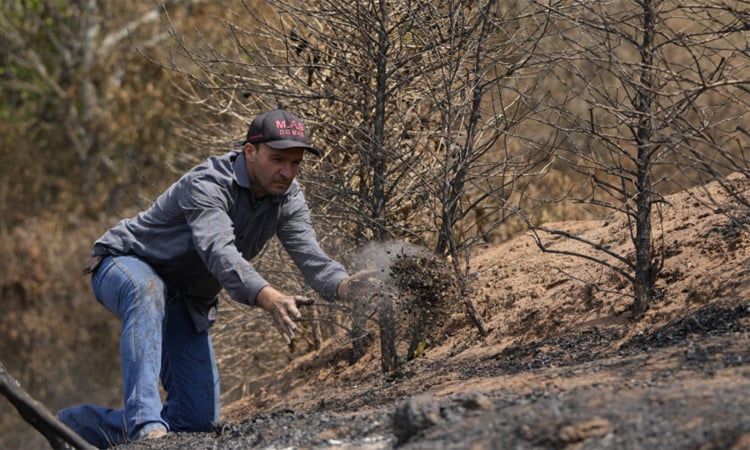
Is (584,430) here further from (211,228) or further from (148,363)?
(148,363)

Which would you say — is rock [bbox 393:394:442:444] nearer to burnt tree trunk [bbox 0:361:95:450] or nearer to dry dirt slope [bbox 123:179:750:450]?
dry dirt slope [bbox 123:179:750:450]

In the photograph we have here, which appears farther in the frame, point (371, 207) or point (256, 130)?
point (371, 207)

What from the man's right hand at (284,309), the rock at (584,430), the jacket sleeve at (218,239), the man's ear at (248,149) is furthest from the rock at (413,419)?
the man's ear at (248,149)

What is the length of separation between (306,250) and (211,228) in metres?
0.63

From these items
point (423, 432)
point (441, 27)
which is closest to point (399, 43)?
point (441, 27)

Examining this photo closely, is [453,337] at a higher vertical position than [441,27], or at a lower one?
lower

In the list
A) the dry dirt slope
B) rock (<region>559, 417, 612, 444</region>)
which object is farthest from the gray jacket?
rock (<region>559, 417, 612, 444</region>)

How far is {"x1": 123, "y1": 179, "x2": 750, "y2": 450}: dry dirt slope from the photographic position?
3879mm

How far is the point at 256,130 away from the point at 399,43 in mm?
1608

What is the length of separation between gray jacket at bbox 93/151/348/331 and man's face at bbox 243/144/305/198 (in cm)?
5

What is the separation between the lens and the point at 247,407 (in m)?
8.22

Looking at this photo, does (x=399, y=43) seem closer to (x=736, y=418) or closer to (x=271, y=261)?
(x=271, y=261)

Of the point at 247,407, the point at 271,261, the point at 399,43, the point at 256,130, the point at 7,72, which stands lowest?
the point at 247,407

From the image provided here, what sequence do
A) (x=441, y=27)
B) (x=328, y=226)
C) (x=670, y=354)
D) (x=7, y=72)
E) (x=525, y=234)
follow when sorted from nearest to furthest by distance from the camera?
(x=670, y=354)
(x=441, y=27)
(x=328, y=226)
(x=525, y=234)
(x=7, y=72)
